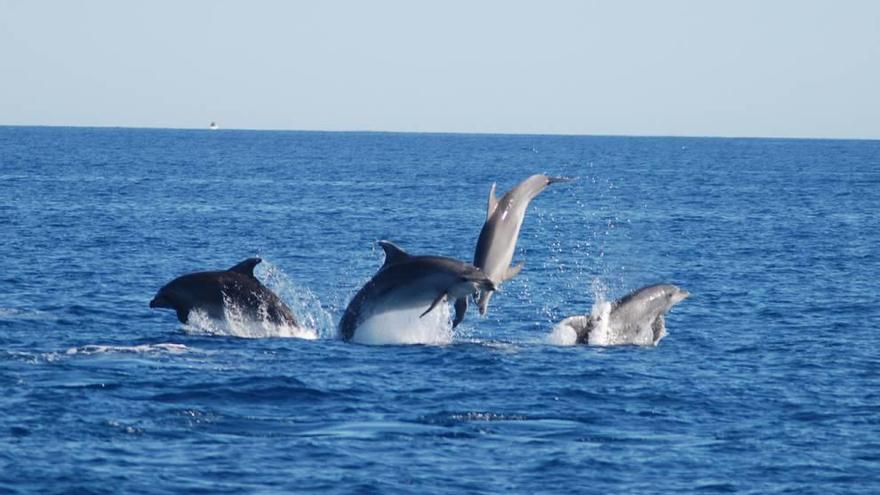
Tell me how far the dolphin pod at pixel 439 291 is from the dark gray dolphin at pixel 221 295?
20 millimetres

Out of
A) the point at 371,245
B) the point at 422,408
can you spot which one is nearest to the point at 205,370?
the point at 422,408

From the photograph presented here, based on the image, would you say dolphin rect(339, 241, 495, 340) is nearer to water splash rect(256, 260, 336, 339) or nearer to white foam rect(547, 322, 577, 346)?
water splash rect(256, 260, 336, 339)

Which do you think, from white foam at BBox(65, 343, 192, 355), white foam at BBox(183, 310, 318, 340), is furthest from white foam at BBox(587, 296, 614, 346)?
white foam at BBox(65, 343, 192, 355)

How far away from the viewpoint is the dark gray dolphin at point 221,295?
97.7 ft

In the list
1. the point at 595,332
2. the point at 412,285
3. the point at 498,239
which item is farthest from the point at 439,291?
the point at 595,332

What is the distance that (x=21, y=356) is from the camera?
2614cm

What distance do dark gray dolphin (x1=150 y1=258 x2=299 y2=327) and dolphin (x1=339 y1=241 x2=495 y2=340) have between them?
1.66 metres

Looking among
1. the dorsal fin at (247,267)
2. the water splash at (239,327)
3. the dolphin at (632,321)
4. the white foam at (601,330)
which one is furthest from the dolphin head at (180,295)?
the white foam at (601,330)

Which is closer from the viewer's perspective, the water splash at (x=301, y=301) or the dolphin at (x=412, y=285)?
the dolphin at (x=412, y=285)

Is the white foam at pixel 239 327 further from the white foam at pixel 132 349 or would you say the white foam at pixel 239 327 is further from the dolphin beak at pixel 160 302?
the white foam at pixel 132 349

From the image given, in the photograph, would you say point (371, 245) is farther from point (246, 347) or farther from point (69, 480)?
point (69, 480)

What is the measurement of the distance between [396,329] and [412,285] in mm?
1384

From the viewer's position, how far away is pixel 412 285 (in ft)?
93.7

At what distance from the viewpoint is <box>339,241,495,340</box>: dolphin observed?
2780 centimetres
